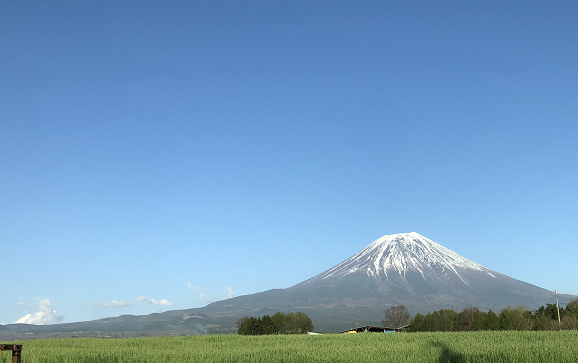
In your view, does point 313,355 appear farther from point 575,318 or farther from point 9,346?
point 575,318

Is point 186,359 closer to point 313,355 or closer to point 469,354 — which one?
point 313,355

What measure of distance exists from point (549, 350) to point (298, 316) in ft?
520

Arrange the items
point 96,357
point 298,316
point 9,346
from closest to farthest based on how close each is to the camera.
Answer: point 9,346 → point 96,357 → point 298,316

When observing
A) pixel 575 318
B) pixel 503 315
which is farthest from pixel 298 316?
pixel 575 318

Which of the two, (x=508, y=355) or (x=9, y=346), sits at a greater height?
(x=9, y=346)

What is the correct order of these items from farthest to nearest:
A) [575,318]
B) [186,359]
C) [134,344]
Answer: [575,318] → [134,344] → [186,359]

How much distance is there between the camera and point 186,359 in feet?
88.4

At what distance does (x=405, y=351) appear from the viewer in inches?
1198

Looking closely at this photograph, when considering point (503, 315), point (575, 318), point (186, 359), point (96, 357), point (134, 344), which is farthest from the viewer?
point (503, 315)

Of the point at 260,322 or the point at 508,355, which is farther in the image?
the point at 260,322

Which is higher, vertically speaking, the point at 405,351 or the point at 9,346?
the point at 9,346

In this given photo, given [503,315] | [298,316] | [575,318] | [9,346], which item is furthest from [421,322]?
[9,346]

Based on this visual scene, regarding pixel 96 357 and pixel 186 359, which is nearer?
pixel 186 359

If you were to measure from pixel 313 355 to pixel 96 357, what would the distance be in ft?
40.9
